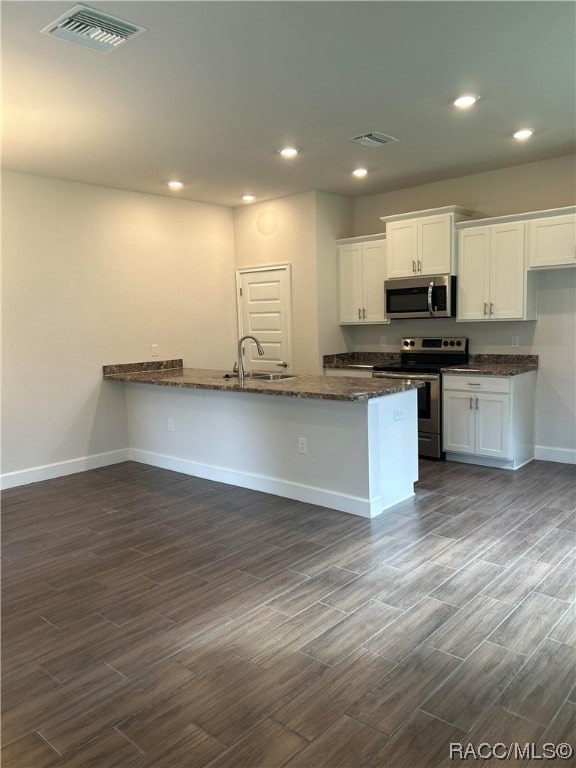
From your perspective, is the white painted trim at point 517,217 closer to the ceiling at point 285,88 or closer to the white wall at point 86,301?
the ceiling at point 285,88

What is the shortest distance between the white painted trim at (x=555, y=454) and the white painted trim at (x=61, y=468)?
4234mm

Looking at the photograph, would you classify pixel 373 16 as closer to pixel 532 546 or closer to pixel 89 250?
pixel 532 546

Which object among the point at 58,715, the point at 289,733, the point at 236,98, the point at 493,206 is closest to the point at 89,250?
the point at 236,98

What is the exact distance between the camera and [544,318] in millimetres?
5383

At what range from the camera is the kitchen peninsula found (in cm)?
406

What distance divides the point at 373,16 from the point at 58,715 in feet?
10.7

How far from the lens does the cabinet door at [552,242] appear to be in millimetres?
4902

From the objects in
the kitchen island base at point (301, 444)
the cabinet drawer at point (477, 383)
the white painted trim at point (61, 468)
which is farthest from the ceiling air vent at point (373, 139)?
the white painted trim at point (61, 468)

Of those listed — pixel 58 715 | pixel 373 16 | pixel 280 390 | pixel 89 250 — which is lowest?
pixel 58 715

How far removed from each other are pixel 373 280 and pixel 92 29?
13.6ft

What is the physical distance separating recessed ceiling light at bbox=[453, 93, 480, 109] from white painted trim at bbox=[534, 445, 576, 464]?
331 centimetres

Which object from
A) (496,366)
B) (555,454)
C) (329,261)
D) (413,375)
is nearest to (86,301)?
(329,261)

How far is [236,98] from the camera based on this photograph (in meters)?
3.52

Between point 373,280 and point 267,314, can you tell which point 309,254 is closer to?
point 373,280
